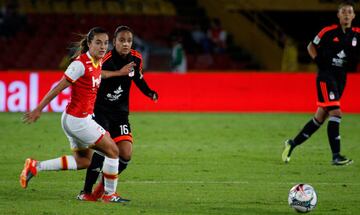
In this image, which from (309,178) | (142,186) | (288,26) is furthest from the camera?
(288,26)

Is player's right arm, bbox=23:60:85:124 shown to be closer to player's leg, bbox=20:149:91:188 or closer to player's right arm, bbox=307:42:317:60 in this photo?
player's leg, bbox=20:149:91:188

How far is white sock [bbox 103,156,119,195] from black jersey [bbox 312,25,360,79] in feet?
16.3

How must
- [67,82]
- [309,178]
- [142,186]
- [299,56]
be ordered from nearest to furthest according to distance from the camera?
[67,82]
[142,186]
[309,178]
[299,56]

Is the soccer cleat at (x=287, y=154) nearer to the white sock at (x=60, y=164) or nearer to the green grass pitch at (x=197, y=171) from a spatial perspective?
the green grass pitch at (x=197, y=171)

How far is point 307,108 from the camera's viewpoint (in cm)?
2186

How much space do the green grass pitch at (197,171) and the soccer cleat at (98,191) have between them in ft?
0.87

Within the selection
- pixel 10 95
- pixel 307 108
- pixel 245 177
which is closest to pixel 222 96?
pixel 307 108

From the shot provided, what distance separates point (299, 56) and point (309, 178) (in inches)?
751

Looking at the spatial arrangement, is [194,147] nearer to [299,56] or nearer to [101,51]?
[101,51]

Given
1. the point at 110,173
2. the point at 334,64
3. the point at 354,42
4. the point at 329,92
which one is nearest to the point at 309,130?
the point at 329,92

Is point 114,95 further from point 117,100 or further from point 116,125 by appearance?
point 116,125

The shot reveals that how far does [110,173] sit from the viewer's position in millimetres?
9141

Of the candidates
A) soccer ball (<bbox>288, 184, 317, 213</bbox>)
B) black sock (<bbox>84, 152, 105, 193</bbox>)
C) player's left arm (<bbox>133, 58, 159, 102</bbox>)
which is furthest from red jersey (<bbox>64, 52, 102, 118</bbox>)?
soccer ball (<bbox>288, 184, 317, 213</bbox>)

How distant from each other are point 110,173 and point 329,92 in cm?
486
